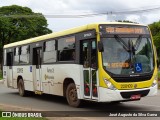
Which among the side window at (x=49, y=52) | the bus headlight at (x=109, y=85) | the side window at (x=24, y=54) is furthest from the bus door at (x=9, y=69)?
the bus headlight at (x=109, y=85)

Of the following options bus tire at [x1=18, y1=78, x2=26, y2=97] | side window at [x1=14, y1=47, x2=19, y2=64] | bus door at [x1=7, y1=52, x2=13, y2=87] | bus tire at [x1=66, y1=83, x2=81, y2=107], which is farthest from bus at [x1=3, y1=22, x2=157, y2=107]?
bus door at [x1=7, y1=52, x2=13, y2=87]

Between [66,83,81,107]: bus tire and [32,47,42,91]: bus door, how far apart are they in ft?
10.2

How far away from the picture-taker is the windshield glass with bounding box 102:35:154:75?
13.1 meters

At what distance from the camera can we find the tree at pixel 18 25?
59094 mm

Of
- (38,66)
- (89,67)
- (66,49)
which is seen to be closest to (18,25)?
(38,66)

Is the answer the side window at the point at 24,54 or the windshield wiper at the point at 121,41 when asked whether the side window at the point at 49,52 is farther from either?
the windshield wiper at the point at 121,41

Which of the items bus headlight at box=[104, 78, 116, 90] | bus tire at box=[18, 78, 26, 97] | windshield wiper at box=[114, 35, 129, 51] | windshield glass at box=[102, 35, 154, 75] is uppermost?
windshield wiper at box=[114, 35, 129, 51]

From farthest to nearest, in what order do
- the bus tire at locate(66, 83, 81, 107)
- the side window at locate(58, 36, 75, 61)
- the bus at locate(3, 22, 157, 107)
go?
1. the side window at locate(58, 36, 75, 61)
2. the bus tire at locate(66, 83, 81, 107)
3. the bus at locate(3, 22, 157, 107)

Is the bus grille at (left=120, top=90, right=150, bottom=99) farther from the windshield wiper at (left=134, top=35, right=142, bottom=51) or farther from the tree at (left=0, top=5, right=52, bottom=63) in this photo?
the tree at (left=0, top=5, right=52, bottom=63)

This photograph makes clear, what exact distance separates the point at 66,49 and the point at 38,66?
10.6 feet

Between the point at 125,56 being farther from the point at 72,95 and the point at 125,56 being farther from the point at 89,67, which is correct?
the point at 72,95

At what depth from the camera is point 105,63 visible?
1312 cm

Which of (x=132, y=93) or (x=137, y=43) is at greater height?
(x=137, y=43)

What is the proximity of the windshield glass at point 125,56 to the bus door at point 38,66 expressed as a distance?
5586mm
